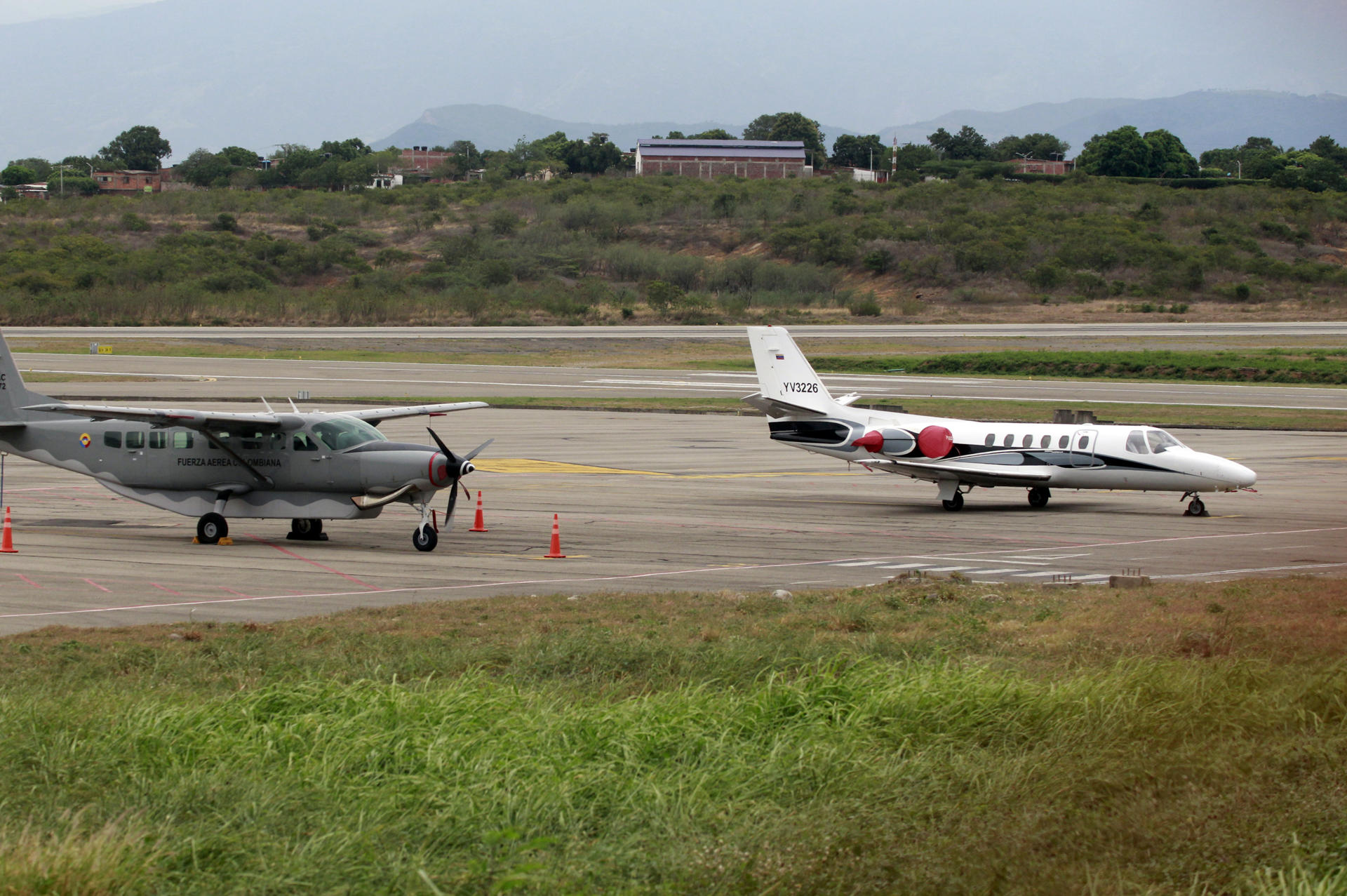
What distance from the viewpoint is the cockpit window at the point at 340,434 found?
25656 millimetres

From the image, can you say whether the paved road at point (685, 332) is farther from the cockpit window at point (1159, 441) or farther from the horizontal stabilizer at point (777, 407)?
the cockpit window at point (1159, 441)

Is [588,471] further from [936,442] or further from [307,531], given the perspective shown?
[307,531]

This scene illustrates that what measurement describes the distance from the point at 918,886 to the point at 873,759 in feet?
5.97

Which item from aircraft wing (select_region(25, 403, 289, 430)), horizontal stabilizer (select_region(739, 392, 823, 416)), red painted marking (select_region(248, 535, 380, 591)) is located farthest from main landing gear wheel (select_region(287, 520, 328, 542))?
horizontal stabilizer (select_region(739, 392, 823, 416))

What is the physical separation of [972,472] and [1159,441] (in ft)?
15.5

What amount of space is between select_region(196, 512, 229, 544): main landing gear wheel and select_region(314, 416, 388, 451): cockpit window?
8.84 ft

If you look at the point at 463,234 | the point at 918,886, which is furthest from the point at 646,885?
the point at 463,234

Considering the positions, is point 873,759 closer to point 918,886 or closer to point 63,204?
point 918,886

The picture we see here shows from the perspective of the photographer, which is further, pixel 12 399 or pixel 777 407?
pixel 777 407

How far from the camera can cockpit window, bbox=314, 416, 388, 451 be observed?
84.2ft

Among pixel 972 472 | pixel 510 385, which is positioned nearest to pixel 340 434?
pixel 972 472

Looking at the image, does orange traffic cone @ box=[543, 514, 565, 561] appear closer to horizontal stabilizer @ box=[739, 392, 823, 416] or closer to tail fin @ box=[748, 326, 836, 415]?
horizontal stabilizer @ box=[739, 392, 823, 416]

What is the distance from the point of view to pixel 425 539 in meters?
24.8

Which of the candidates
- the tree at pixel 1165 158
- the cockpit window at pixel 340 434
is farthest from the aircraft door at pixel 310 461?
the tree at pixel 1165 158
